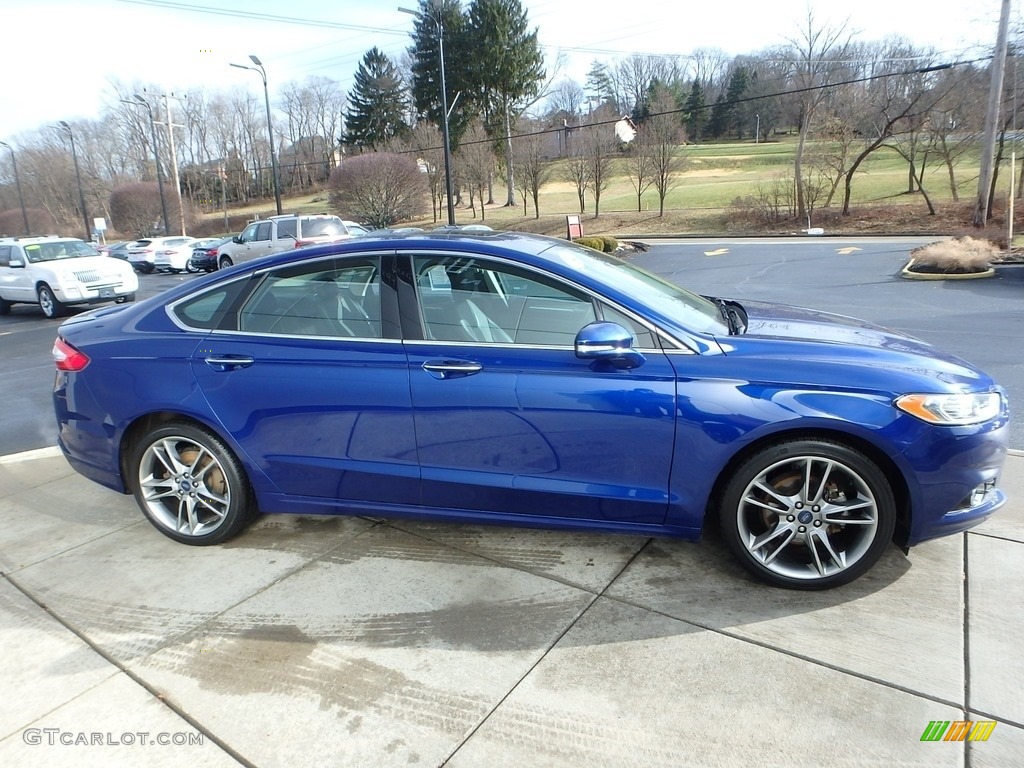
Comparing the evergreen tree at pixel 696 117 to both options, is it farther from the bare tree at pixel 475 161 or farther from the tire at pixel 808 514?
the tire at pixel 808 514

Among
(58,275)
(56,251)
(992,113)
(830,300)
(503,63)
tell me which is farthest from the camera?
(503,63)

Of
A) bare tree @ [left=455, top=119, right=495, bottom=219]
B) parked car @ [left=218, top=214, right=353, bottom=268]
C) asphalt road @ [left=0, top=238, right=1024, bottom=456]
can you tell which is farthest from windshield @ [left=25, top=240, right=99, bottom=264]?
bare tree @ [left=455, top=119, right=495, bottom=219]

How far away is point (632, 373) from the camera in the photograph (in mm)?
2965

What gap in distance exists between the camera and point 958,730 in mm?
2279

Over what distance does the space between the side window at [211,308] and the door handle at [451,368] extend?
44.9 inches

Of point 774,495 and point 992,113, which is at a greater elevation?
point 992,113

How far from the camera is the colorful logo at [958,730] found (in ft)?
7.38

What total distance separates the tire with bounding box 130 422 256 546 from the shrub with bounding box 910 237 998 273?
14.4 m

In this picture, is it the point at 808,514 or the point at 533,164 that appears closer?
the point at 808,514

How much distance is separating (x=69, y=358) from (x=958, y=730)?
170 inches

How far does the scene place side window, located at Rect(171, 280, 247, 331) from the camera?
357 cm

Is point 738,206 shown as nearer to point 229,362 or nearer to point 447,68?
point 447,68

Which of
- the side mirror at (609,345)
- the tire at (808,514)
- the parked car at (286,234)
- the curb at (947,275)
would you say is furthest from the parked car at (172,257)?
the tire at (808,514)

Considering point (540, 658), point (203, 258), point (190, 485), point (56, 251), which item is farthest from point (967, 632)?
point (203, 258)
